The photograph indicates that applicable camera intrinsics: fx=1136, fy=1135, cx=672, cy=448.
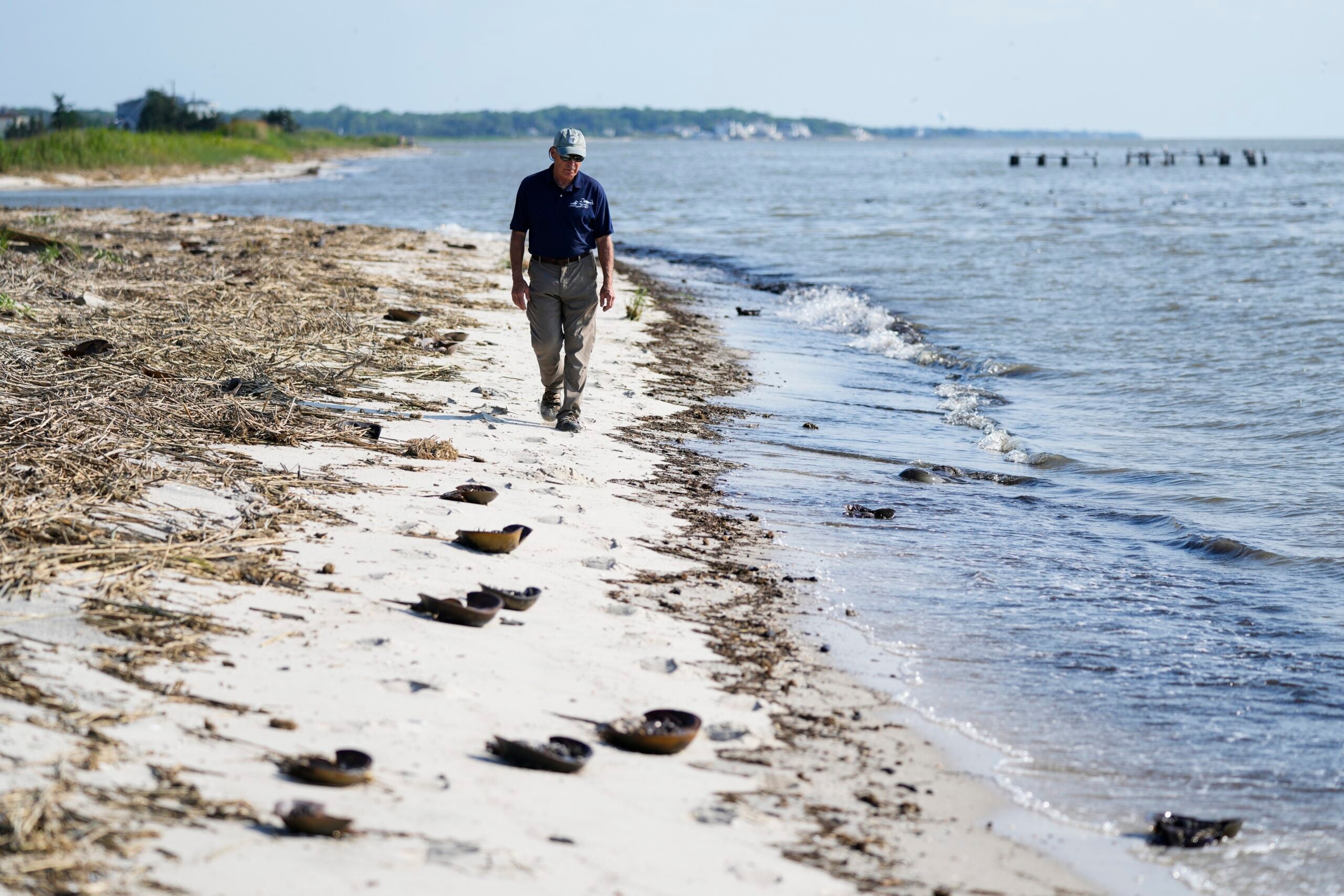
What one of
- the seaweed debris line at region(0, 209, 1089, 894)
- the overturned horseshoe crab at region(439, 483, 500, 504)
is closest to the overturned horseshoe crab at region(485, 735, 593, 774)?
the seaweed debris line at region(0, 209, 1089, 894)

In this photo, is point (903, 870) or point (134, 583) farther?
point (134, 583)

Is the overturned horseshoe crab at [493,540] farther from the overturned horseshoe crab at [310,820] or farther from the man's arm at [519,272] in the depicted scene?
the man's arm at [519,272]

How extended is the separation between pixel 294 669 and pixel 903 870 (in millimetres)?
1980

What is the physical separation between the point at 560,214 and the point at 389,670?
430 cm

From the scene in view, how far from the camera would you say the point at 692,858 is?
9.92 feet

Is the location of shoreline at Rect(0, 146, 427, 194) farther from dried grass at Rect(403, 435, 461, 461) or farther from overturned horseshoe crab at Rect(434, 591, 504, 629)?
overturned horseshoe crab at Rect(434, 591, 504, 629)

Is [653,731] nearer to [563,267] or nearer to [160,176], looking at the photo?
[563,267]

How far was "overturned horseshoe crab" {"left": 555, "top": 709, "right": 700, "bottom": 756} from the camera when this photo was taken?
356 cm

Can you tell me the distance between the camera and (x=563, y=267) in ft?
24.9

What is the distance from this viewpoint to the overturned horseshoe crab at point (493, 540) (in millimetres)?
4988

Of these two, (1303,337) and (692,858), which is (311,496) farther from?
(1303,337)

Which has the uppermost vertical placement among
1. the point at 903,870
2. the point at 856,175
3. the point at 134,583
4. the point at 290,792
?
the point at 856,175

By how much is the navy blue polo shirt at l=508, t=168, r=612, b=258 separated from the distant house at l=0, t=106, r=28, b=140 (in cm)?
5638

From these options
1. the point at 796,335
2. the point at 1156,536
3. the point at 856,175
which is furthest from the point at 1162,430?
the point at 856,175
